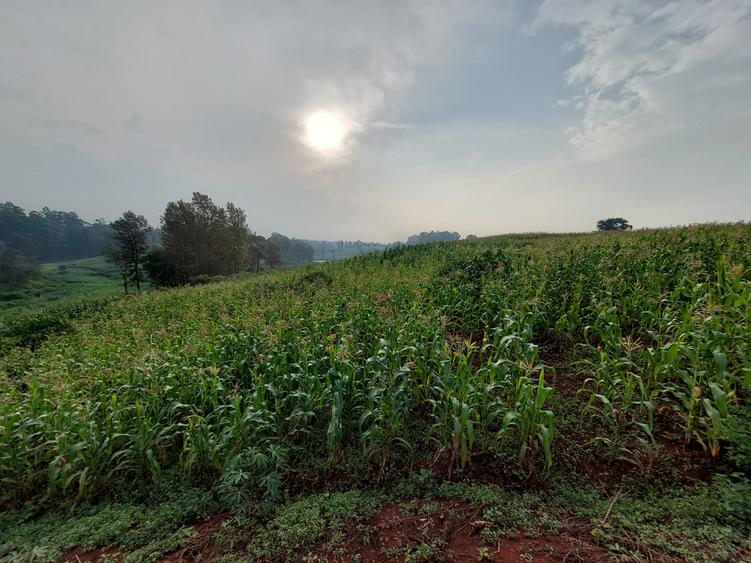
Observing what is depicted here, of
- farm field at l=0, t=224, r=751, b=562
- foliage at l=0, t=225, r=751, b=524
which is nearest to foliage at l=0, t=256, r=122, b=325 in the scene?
foliage at l=0, t=225, r=751, b=524

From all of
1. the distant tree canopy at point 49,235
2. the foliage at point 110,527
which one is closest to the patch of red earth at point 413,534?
the foliage at point 110,527

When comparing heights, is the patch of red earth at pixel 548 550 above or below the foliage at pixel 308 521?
above

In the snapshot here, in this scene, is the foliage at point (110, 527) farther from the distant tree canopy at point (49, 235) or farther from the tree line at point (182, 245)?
the distant tree canopy at point (49, 235)

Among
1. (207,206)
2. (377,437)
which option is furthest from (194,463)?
(207,206)

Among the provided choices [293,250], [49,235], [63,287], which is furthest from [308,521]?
[49,235]

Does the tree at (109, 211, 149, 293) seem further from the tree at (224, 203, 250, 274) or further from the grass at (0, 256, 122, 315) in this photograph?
the tree at (224, 203, 250, 274)

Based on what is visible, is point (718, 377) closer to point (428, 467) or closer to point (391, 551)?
point (428, 467)

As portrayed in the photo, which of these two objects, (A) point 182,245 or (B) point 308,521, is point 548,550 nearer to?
(B) point 308,521

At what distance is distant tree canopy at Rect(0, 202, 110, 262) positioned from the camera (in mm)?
98963

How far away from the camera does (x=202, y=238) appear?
41656 mm

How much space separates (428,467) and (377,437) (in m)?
0.74

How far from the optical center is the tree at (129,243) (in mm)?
37000

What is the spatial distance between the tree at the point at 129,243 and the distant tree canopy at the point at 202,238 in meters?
2.64

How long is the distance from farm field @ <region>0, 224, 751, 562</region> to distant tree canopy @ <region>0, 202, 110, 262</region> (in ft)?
405
